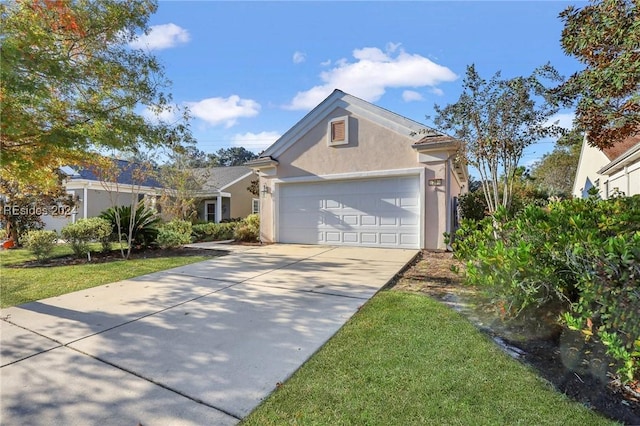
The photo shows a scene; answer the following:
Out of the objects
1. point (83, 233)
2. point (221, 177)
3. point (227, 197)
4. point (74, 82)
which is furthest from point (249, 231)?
point (221, 177)

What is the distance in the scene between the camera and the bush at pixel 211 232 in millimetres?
13703

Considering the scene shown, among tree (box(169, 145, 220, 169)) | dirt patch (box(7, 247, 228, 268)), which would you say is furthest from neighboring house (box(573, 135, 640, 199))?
tree (box(169, 145, 220, 169))

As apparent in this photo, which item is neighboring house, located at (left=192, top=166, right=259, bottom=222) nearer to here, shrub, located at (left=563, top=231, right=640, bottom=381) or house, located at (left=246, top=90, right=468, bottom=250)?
house, located at (left=246, top=90, right=468, bottom=250)

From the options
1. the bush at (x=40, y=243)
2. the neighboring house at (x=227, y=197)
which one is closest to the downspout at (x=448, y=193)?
the bush at (x=40, y=243)

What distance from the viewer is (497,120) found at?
21.3 ft

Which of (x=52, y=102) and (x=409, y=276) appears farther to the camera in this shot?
(x=409, y=276)

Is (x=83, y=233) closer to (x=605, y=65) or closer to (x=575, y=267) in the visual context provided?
(x=575, y=267)

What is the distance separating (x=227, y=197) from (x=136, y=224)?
11.7m

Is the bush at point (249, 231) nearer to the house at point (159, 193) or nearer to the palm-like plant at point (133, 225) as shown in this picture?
the palm-like plant at point (133, 225)

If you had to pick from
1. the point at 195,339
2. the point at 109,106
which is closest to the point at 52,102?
the point at 109,106

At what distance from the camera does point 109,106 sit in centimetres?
610

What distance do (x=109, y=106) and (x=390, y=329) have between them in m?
6.49

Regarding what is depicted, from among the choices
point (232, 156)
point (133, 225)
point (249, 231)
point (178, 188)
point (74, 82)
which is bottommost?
point (249, 231)

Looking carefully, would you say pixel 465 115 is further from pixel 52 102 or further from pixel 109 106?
pixel 52 102
